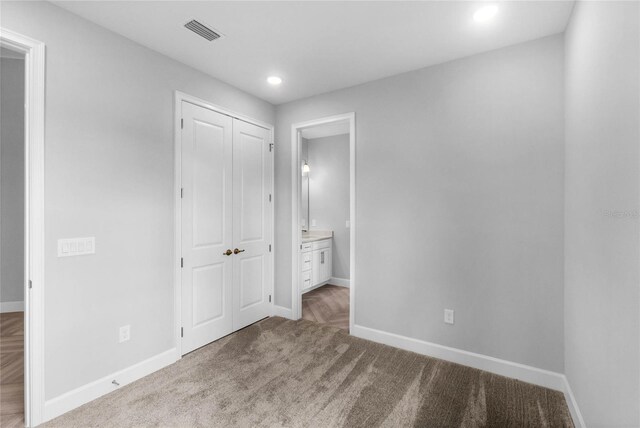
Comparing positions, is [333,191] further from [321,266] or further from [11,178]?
[11,178]

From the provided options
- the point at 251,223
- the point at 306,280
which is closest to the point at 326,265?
the point at 306,280

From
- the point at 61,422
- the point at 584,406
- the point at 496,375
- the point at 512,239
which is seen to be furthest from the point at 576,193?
the point at 61,422

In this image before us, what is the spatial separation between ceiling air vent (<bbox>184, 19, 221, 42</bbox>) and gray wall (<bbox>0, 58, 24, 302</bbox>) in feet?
11.1

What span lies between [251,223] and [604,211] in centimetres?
300

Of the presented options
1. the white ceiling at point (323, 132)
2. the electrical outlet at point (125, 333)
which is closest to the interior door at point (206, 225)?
the electrical outlet at point (125, 333)

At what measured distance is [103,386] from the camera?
2.18 meters

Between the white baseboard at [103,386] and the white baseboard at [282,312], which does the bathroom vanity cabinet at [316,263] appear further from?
the white baseboard at [103,386]

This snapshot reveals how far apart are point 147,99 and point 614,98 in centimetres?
298

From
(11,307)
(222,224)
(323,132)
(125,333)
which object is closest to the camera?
(125,333)

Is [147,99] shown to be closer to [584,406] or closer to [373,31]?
[373,31]

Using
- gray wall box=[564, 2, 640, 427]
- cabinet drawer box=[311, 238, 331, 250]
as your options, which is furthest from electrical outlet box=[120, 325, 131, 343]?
gray wall box=[564, 2, 640, 427]

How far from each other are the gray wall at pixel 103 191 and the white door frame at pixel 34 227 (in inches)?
1.9

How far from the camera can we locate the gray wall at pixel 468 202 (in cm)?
229

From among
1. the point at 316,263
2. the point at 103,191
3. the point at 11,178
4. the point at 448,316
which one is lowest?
the point at 448,316
